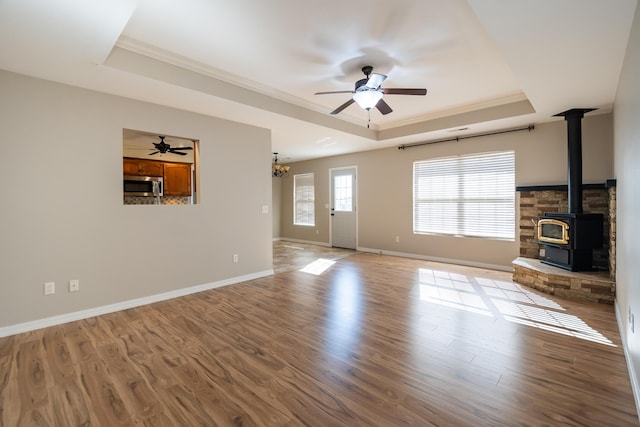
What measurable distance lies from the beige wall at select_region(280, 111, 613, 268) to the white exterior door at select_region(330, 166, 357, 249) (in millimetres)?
189

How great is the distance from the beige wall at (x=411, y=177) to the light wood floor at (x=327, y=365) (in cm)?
204

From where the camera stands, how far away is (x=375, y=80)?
313 cm

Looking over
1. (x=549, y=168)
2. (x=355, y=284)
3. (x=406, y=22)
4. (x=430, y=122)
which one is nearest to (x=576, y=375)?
(x=355, y=284)

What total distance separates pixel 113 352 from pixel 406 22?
3.74m

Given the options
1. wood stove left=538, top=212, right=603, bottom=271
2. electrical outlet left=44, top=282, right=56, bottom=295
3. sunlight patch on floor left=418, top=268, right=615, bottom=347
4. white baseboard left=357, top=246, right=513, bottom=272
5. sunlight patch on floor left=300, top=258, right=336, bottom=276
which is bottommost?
sunlight patch on floor left=418, top=268, right=615, bottom=347

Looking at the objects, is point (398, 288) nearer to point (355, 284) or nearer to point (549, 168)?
point (355, 284)

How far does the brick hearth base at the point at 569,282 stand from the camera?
356 centimetres

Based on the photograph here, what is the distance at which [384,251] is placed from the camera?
7023 millimetres

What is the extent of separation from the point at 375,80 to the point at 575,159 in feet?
10.3

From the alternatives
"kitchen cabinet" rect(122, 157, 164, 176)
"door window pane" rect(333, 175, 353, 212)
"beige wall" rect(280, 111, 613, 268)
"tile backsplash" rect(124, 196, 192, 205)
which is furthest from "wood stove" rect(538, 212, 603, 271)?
"kitchen cabinet" rect(122, 157, 164, 176)

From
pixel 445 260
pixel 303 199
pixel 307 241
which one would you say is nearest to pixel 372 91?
pixel 445 260

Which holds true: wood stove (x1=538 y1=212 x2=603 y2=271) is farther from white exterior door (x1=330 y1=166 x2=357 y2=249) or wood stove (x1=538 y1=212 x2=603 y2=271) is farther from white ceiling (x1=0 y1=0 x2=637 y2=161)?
white exterior door (x1=330 y1=166 x2=357 y2=249)

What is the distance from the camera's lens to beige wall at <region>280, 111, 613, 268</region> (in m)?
4.43

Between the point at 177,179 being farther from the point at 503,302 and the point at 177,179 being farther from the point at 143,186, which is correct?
the point at 503,302
